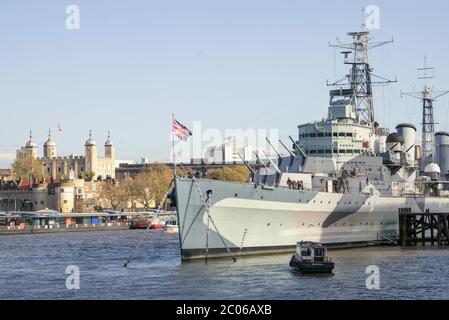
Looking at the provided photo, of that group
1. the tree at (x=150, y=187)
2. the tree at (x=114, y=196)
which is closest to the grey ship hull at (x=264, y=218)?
the tree at (x=150, y=187)

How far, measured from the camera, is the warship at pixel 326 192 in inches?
2063

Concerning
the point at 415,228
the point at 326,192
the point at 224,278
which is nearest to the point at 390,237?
the point at 415,228

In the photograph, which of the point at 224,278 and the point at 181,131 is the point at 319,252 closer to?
the point at 224,278

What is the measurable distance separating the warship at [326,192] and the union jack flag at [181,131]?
8.34ft

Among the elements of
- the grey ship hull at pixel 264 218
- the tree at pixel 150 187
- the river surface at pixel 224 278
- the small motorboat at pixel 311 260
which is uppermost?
the tree at pixel 150 187

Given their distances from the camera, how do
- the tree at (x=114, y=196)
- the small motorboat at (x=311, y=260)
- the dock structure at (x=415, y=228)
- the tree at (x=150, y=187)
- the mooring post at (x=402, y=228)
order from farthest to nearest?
the tree at (x=114, y=196) → the tree at (x=150, y=187) → the dock structure at (x=415, y=228) → the mooring post at (x=402, y=228) → the small motorboat at (x=311, y=260)

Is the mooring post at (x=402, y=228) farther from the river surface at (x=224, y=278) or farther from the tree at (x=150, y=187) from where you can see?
the tree at (x=150, y=187)

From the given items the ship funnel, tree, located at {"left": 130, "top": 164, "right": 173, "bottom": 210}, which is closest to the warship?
the ship funnel

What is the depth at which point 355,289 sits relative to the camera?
134 ft

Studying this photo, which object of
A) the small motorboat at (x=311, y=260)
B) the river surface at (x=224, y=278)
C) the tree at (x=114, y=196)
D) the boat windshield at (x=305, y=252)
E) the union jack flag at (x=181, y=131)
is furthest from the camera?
the tree at (x=114, y=196)

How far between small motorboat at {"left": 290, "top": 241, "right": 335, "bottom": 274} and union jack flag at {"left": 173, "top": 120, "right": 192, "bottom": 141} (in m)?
8.97

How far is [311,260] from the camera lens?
47.2 meters

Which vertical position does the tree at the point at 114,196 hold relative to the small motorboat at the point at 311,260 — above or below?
above

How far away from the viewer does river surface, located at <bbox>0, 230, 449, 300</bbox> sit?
129ft
